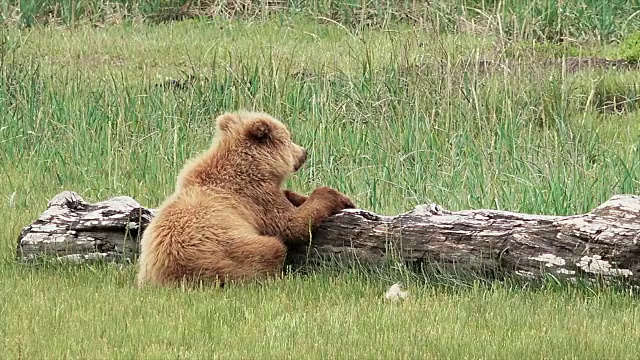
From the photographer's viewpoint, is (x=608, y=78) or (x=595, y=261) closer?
(x=595, y=261)

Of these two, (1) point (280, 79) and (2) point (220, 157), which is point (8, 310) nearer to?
(2) point (220, 157)

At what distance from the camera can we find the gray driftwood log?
5562 mm

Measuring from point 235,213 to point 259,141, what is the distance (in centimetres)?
57

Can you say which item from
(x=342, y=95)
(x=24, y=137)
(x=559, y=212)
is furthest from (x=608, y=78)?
(x=24, y=137)

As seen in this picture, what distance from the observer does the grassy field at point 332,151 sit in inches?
199

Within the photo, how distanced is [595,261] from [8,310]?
10.5 ft

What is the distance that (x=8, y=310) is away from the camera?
18.2 ft

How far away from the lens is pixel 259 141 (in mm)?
6438

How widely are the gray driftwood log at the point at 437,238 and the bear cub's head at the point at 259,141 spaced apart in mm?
490

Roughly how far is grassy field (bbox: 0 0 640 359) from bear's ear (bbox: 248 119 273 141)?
0.94 metres

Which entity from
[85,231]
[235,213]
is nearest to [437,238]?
[235,213]

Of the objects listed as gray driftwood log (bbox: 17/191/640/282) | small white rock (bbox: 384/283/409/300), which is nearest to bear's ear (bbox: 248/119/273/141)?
gray driftwood log (bbox: 17/191/640/282)

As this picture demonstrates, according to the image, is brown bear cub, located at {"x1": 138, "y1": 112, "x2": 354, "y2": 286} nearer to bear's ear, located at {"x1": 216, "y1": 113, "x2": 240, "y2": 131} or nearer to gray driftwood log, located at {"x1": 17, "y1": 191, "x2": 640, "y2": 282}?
bear's ear, located at {"x1": 216, "y1": 113, "x2": 240, "y2": 131}

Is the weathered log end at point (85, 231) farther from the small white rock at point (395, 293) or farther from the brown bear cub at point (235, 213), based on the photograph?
the small white rock at point (395, 293)
